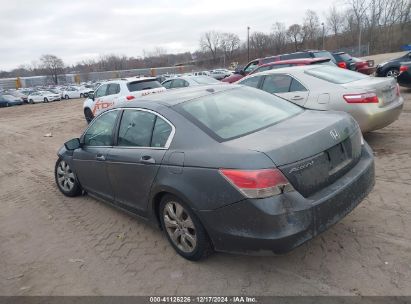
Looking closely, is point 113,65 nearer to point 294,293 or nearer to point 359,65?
point 359,65

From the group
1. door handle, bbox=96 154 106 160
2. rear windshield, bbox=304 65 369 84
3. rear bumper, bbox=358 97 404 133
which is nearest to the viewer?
door handle, bbox=96 154 106 160

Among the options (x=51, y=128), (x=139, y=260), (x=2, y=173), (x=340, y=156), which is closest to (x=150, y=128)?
(x=139, y=260)

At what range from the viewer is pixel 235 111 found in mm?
3650

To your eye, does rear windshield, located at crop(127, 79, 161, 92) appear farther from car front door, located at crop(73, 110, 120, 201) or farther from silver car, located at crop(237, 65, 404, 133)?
car front door, located at crop(73, 110, 120, 201)

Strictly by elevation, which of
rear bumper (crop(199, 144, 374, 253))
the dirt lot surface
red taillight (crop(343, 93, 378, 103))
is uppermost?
red taillight (crop(343, 93, 378, 103))

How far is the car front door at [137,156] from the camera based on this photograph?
3.50m

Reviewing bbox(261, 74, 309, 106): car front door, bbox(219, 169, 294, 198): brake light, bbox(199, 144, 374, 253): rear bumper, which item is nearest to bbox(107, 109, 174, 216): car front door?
bbox(199, 144, 374, 253): rear bumper

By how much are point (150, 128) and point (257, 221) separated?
1576 millimetres

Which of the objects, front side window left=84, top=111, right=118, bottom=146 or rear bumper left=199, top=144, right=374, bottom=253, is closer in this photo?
rear bumper left=199, top=144, right=374, bottom=253

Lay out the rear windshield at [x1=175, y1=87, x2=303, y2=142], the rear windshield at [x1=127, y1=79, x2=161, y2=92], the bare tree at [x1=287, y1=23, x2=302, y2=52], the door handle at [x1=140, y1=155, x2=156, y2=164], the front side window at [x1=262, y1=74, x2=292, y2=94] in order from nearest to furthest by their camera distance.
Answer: the rear windshield at [x1=175, y1=87, x2=303, y2=142], the door handle at [x1=140, y1=155, x2=156, y2=164], the front side window at [x1=262, y1=74, x2=292, y2=94], the rear windshield at [x1=127, y1=79, x2=161, y2=92], the bare tree at [x1=287, y1=23, x2=302, y2=52]

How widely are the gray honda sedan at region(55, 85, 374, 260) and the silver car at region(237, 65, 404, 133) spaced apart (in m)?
2.44

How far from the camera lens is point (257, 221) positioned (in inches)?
107

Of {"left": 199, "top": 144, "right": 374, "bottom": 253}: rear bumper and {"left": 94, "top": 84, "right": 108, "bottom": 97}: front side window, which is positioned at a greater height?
{"left": 94, "top": 84, "right": 108, "bottom": 97}: front side window

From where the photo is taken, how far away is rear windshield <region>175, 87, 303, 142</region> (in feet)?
10.8
